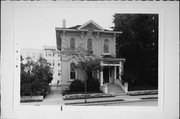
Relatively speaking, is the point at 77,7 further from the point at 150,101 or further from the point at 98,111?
the point at 150,101

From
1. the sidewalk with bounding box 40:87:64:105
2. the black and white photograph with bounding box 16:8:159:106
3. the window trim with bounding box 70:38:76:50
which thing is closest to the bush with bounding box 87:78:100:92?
the black and white photograph with bounding box 16:8:159:106

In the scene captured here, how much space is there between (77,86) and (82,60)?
586 millimetres

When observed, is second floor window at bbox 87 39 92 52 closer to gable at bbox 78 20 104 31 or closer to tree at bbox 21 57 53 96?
gable at bbox 78 20 104 31

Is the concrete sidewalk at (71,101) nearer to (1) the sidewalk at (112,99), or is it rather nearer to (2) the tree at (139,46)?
(1) the sidewalk at (112,99)

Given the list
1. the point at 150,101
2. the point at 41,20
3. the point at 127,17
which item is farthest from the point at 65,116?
the point at 127,17

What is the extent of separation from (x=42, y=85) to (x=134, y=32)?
7.69 feet

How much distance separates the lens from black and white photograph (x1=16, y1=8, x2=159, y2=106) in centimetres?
436

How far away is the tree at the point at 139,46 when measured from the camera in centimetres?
432

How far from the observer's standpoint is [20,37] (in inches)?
172

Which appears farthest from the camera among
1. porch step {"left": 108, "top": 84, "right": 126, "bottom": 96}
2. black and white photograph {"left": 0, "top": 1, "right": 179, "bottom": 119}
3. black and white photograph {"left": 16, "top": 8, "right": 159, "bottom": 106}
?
porch step {"left": 108, "top": 84, "right": 126, "bottom": 96}

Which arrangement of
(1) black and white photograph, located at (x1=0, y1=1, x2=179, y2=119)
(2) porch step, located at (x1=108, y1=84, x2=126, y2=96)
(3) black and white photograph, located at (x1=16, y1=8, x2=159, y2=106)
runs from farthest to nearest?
(2) porch step, located at (x1=108, y1=84, x2=126, y2=96) → (3) black and white photograph, located at (x1=16, y1=8, x2=159, y2=106) → (1) black and white photograph, located at (x1=0, y1=1, x2=179, y2=119)

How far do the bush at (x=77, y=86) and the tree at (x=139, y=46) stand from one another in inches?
40.4

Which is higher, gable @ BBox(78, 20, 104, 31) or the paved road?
gable @ BBox(78, 20, 104, 31)

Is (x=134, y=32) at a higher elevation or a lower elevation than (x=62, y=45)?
higher
